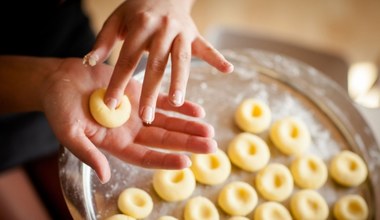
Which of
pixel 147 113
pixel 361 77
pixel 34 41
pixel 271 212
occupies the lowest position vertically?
pixel 361 77

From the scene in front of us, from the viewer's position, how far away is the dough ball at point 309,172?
0.92m

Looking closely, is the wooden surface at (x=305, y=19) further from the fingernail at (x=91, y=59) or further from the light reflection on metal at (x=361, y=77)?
the fingernail at (x=91, y=59)

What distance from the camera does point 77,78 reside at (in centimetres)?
80

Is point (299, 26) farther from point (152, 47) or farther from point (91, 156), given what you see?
point (91, 156)

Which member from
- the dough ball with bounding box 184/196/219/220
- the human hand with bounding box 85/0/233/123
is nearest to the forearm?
the human hand with bounding box 85/0/233/123

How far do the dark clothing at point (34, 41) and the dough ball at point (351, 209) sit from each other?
706mm

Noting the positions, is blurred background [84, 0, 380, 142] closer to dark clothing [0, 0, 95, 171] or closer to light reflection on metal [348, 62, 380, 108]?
light reflection on metal [348, 62, 380, 108]

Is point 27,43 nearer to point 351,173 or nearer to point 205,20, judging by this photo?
point 351,173

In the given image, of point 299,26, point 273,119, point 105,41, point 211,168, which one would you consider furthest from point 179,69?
point 299,26

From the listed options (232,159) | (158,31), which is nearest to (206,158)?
(232,159)

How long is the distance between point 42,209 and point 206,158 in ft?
1.55

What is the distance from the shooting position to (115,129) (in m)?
0.81

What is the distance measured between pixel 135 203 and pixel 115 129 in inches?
5.8

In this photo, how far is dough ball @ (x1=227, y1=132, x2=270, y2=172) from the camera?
0.92 m
